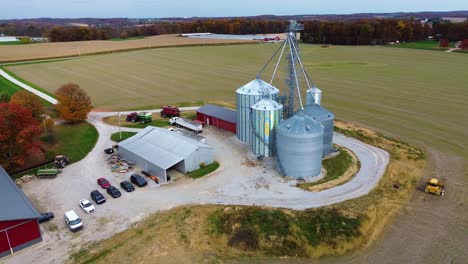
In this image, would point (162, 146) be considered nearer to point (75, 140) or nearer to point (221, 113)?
point (221, 113)

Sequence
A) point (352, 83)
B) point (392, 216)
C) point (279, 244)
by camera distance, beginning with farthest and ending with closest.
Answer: point (352, 83) → point (392, 216) → point (279, 244)

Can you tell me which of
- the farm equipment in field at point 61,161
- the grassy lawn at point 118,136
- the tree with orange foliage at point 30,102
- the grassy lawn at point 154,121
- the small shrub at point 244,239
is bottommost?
the small shrub at point 244,239

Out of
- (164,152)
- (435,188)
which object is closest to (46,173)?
(164,152)

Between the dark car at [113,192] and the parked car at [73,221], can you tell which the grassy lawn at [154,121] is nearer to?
the dark car at [113,192]

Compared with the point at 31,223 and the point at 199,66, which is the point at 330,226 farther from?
the point at 199,66

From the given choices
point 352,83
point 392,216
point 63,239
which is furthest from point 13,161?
point 352,83

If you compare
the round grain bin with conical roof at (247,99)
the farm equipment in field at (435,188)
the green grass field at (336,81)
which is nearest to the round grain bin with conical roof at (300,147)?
the round grain bin with conical roof at (247,99)

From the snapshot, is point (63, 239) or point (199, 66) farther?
point (199, 66)

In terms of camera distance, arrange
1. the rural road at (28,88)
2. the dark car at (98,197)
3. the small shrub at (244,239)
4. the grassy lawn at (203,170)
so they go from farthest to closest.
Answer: the rural road at (28,88)
the grassy lawn at (203,170)
the dark car at (98,197)
the small shrub at (244,239)
